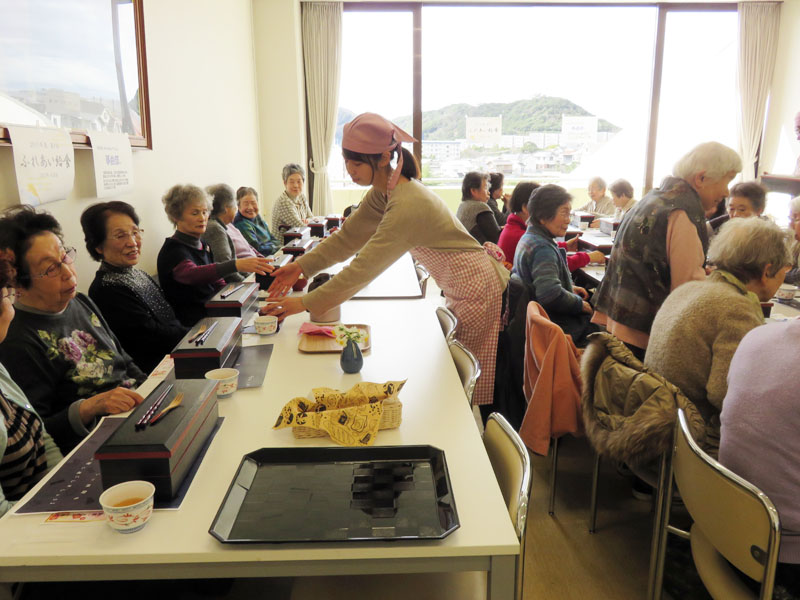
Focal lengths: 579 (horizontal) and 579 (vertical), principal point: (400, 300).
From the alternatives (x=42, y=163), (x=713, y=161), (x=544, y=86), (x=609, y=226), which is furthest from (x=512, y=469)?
(x=544, y=86)

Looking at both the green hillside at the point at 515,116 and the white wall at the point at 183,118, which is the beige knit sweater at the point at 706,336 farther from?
the green hillside at the point at 515,116

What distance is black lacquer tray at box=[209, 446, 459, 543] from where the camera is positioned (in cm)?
105

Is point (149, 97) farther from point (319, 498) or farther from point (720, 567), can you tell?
point (720, 567)

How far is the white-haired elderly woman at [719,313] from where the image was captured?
5.46 ft

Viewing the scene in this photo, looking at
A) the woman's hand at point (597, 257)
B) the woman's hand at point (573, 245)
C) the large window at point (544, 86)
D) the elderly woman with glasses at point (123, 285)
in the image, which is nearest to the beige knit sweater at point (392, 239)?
the elderly woman with glasses at point (123, 285)

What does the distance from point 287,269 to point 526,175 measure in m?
5.77

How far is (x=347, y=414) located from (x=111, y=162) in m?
2.21

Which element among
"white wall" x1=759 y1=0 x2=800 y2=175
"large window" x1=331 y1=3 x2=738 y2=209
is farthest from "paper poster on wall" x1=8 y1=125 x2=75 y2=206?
"white wall" x1=759 y1=0 x2=800 y2=175

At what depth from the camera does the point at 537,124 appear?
736 centimetres

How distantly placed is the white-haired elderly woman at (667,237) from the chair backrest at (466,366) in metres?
0.85

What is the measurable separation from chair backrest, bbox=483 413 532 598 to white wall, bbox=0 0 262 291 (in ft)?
6.25

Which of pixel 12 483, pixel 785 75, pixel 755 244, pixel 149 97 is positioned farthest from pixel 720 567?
pixel 785 75

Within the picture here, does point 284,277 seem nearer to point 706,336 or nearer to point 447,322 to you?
point 447,322

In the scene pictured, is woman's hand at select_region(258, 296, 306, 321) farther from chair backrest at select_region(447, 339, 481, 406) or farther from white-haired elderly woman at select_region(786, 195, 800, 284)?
white-haired elderly woman at select_region(786, 195, 800, 284)
